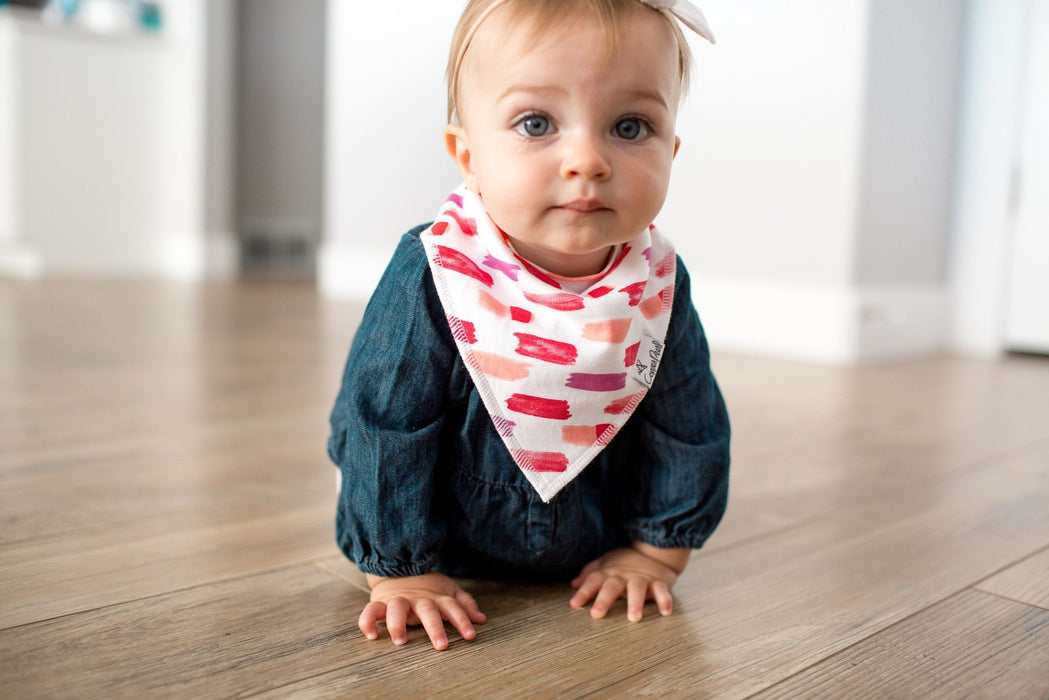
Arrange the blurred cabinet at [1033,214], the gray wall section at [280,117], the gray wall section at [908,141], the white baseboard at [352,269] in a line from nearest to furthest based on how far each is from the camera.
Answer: the gray wall section at [908,141], the blurred cabinet at [1033,214], the white baseboard at [352,269], the gray wall section at [280,117]

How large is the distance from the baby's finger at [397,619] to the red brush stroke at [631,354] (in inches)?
8.8

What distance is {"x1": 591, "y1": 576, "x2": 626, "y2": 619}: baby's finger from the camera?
72 centimetres

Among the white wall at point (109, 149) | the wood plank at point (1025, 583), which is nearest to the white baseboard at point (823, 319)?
the wood plank at point (1025, 583)

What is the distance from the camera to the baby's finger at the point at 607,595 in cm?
72

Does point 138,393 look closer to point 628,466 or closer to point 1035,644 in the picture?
point 628,466

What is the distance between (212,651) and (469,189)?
36cm

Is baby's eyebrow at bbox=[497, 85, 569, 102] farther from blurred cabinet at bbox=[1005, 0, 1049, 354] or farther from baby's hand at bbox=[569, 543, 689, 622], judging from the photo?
blurred cabinet at bbox=[1005, 0, 1049, 354]

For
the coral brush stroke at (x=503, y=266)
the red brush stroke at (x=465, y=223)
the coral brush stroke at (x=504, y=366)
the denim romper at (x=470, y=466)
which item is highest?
the red brush stroke at (x=465, y=223)

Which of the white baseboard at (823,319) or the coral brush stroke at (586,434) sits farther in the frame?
the white baseboard at (823,319)

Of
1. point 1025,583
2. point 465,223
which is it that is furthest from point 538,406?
point 1025,583

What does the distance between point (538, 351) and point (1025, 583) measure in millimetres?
438

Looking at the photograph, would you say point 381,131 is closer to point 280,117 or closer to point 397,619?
point 280,117

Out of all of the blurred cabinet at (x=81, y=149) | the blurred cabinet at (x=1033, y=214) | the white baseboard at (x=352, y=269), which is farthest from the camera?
the blurred cabinet at (x=81, y=149)

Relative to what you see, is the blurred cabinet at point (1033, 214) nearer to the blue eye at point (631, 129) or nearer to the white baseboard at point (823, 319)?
the white baseboard at point (823, 319)
